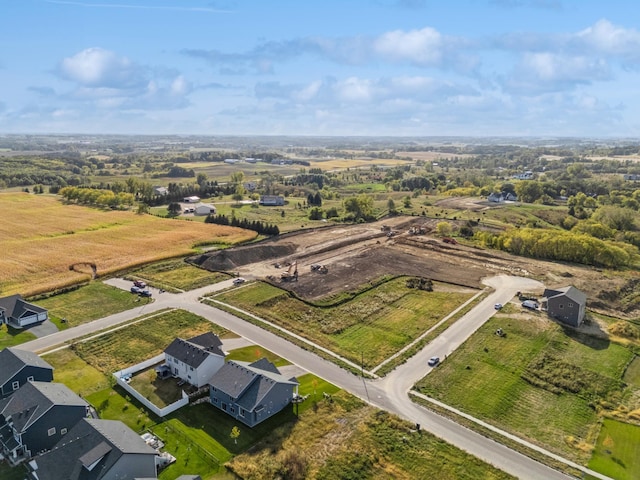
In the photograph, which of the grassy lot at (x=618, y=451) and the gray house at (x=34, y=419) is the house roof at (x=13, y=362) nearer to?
the gray house at (x=34, y=419)

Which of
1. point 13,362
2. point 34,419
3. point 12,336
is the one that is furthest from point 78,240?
point 34,419

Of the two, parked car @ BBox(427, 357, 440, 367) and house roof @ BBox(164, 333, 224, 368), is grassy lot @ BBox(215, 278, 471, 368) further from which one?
house roof @ BBox(164, 333, 224, 368)

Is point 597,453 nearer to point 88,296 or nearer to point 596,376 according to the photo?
point 596,376

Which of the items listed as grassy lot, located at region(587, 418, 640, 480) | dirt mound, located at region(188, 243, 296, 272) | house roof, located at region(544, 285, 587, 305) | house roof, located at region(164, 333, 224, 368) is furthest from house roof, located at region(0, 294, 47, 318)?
house roof, located at region(544, 285, 587, 305)

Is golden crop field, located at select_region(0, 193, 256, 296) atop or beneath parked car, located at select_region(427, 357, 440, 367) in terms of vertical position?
atop

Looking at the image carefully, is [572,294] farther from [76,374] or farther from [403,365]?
[76,374]

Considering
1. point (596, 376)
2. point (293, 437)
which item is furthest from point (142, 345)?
point (596, 376)
